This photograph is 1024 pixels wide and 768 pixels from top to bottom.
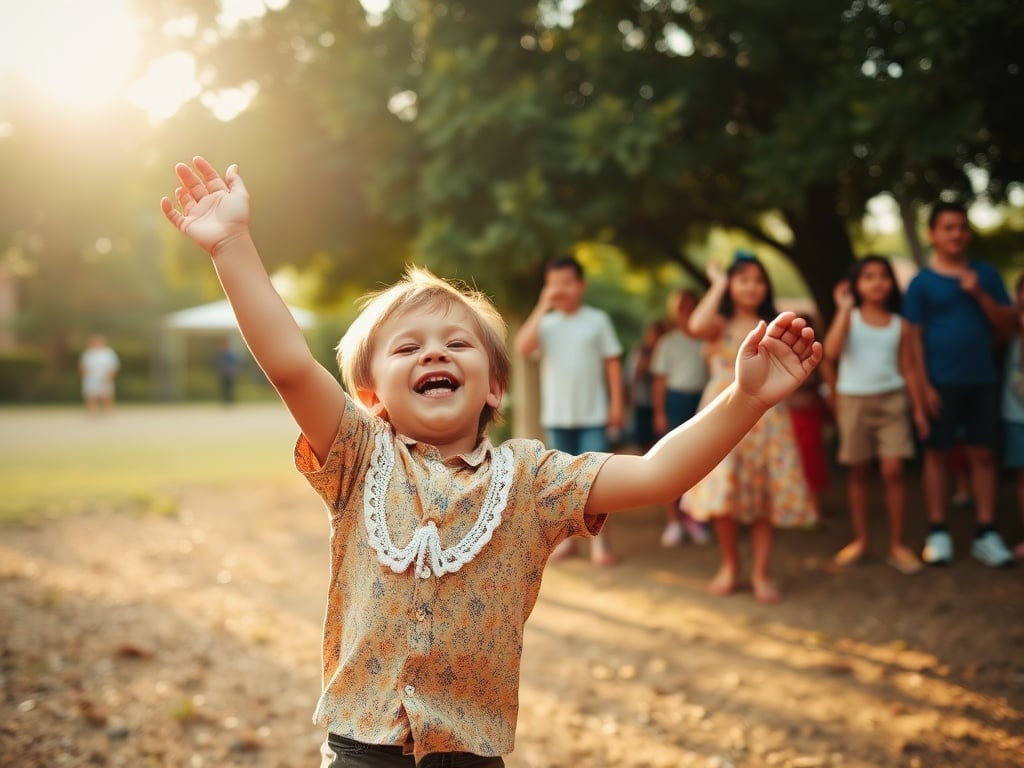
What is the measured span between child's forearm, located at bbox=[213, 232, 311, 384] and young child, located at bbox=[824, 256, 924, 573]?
13.8 feet

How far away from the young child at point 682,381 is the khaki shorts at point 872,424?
61.2 inches

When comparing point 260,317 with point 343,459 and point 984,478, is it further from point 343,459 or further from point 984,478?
point 984,478

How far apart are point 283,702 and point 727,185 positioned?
517 cm

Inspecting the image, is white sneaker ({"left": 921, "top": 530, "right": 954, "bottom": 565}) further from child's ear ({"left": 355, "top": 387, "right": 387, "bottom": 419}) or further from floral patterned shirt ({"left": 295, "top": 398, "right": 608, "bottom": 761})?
child's ear ({"left": 355, "top": 387, "right": 387, "bottom": 419})

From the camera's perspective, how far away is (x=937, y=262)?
5.29 meters

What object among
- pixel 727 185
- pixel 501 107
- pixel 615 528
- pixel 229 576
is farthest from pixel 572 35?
pixel 229 576

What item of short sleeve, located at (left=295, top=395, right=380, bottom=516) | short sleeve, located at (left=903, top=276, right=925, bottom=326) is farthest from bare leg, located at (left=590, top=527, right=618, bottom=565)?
short sleeve, located at (left=295, top=395, right=380, bottom=516)

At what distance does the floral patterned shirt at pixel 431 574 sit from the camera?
1741 millimetres

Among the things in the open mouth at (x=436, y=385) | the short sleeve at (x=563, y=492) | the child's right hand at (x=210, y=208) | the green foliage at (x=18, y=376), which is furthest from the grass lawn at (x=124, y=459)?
the green foliage at (x=18, y=376)

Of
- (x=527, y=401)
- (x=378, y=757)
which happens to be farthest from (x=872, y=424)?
(x=378, y=757)

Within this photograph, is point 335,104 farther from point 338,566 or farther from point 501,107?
point 338,566

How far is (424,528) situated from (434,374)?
318mm

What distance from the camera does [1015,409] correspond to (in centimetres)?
540

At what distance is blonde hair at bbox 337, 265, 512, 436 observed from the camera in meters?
1.97
